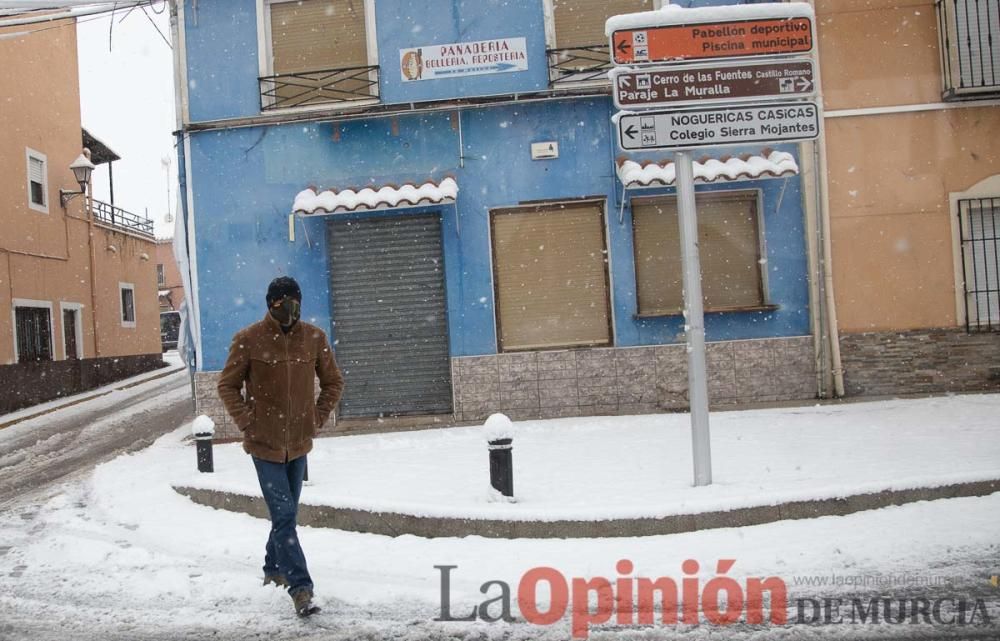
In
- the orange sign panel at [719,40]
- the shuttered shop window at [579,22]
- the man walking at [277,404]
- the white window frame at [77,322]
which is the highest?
the shuttered shop window at [579,22]

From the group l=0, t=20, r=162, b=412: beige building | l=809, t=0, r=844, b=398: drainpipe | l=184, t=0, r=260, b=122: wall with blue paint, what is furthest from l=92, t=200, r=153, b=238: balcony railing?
l=809, t=0, r=844, b=398: drainpipe

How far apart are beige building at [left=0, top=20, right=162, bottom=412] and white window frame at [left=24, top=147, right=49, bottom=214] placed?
30mm

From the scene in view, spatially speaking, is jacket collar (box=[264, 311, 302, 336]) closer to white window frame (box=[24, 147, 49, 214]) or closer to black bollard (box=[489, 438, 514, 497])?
black bollard (box=[489, 438, 514, 497])

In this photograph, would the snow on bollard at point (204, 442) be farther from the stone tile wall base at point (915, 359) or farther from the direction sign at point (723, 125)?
the stone tile wall base at point (915, 359)

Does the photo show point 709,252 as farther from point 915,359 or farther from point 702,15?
point 702,15

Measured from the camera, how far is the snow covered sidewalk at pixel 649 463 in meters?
5.90

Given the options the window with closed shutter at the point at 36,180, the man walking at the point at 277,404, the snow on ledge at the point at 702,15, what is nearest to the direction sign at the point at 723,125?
the snow on ledge at the point at 702,15

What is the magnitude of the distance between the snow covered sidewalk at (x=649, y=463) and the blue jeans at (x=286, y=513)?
157 cm

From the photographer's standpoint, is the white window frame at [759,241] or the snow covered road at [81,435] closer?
the snow covered road at [81,435]

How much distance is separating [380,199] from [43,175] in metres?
12.8

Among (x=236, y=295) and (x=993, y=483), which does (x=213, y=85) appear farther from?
(x=993, y=483)

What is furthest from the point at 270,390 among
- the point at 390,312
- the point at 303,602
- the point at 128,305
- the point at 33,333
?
the point at 128,305

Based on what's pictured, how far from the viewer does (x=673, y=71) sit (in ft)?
20.9

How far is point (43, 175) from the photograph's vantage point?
19141mm
